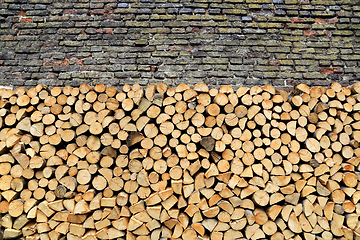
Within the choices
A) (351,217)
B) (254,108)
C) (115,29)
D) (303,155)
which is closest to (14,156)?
(115,29)

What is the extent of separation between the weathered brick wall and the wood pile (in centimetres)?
84

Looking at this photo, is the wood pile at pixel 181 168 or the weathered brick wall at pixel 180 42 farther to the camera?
the weathered brick wall at pixel 180 42

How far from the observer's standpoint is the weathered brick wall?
139 inches

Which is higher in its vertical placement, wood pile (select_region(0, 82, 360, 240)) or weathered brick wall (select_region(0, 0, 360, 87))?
weathered brick wall (select_region(0, 0, 360, 87))

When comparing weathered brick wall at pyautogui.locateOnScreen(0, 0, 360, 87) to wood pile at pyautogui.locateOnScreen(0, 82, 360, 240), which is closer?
wood pile at pyautogui.locateOnScreen(0, 82, 360, 240)

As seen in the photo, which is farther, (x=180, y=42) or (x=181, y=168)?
(x=180, y=42)

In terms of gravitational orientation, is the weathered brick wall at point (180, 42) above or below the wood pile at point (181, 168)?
above

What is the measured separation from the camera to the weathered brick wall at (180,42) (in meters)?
3.54

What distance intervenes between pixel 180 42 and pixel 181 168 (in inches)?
77.1

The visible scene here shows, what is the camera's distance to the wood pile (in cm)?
258

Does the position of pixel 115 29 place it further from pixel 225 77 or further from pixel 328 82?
pixel 328 82

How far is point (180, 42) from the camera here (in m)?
3.65

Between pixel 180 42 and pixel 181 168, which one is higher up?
pixel 180 42

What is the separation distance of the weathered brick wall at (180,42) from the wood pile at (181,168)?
84 centimetres
